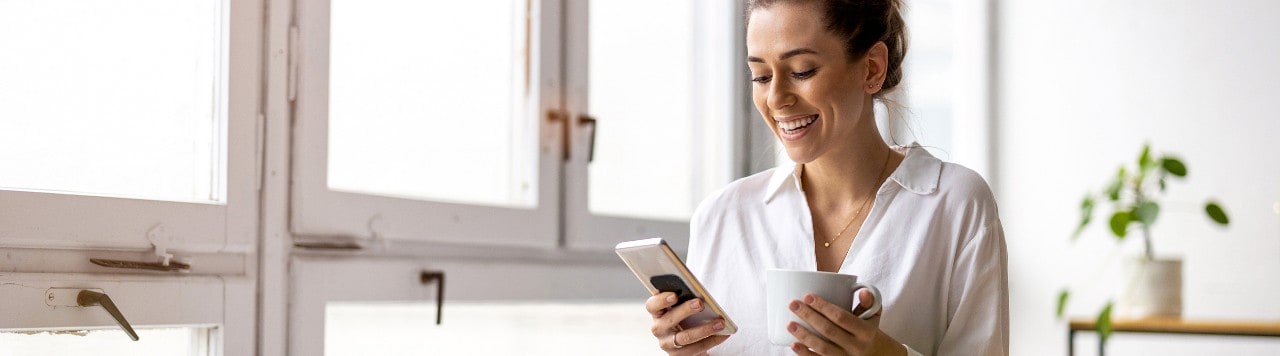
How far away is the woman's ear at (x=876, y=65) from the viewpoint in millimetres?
1479

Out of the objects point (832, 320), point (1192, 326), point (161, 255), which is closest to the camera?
point (832, 320)

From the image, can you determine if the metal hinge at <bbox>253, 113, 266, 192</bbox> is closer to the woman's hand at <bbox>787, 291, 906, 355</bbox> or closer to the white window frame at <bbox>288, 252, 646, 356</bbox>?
the white window frame at <bbox>288, 252, 646, 356</bbox>

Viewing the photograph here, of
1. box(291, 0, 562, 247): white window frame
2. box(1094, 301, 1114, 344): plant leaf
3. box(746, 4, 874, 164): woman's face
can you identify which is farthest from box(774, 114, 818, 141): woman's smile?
box(1094, 301, 1114, 344): plant leaf

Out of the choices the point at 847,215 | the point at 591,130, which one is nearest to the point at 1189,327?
the point at 591,130

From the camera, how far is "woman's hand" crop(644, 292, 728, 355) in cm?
129

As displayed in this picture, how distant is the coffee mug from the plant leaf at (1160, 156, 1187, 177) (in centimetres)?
208

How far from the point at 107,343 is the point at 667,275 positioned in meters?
0.67

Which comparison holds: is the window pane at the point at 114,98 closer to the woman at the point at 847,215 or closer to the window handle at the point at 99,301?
the window handle at the point at 99,301

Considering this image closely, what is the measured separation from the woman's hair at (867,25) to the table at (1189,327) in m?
1.55

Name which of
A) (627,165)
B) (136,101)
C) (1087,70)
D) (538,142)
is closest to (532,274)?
(538,142)

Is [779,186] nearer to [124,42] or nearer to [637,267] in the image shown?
[637,267]

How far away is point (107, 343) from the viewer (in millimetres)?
1444

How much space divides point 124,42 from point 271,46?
0.61ft

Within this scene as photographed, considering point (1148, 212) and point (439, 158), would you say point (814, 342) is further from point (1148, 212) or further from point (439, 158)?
point (1148, 212)
